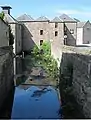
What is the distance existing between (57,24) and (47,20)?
2.30m

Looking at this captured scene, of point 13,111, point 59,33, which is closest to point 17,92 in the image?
point 13,111

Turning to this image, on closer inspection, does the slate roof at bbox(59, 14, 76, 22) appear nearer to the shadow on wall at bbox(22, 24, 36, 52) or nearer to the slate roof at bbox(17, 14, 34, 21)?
the slate roof at bbox(17, 14, 34, 21)

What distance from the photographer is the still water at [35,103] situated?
1368cm

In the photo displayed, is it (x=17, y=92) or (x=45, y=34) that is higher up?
(x=45, y=34)

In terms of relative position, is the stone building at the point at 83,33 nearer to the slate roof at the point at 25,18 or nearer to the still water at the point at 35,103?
the slate roof at the point at 25,18

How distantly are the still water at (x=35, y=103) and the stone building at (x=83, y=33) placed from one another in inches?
1481

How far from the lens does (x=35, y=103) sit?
54.0 ft

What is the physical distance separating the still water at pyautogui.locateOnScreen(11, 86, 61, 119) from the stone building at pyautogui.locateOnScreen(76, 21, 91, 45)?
3762 cm

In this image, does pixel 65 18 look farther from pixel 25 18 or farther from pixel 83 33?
pixel 25 18

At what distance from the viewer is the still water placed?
44.9 feet

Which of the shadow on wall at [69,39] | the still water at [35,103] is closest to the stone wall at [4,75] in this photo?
the still water at [35,103]

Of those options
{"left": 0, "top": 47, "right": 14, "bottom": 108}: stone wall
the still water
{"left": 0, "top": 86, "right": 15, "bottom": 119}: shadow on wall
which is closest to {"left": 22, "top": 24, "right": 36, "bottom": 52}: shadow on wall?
the still water

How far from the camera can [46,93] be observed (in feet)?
64.2

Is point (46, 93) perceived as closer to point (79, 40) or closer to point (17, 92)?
point (17, 92)
